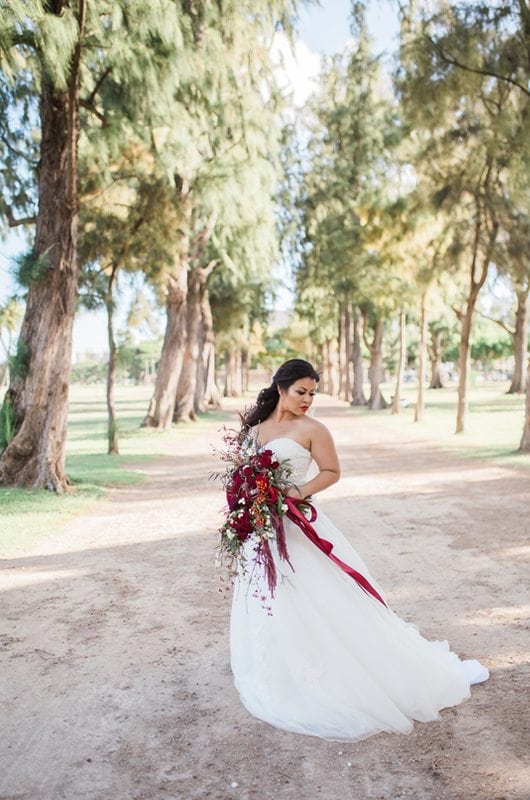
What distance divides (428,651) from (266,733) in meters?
1.10

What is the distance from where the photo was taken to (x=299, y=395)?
170 inches

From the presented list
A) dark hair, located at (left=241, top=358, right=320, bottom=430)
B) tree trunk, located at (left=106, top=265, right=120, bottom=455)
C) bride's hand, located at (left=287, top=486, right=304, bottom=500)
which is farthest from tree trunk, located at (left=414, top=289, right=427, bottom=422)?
bride's hand, located at (left=287, top=486, right=304, bottom=500)

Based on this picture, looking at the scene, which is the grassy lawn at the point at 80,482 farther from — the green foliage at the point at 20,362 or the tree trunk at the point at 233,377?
the tree trunk at the point at 233,377

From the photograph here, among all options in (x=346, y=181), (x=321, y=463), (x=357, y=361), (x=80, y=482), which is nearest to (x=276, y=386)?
(x=321, y=463)

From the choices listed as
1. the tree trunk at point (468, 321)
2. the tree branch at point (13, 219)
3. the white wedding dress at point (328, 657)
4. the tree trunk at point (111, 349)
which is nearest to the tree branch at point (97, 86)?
the tree branch at point (13, 219)

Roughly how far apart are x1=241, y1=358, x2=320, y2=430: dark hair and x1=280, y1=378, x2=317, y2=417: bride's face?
24mm

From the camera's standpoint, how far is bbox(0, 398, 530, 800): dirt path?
3320 mm

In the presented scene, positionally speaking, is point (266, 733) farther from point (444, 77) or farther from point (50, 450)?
point (444, 77)

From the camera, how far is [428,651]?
4344 millimetres

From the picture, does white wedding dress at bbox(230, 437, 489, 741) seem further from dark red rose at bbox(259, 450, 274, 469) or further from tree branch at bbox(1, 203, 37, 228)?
tree branch at bbox(1, 203, 37, 228)

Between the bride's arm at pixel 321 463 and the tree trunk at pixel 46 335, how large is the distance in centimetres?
817

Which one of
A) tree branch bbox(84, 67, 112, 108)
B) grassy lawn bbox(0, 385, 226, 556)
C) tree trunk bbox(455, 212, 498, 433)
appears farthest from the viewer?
tree trunk bbox(455, 212, 498, 433)

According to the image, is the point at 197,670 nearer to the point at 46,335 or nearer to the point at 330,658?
the point at 330,658

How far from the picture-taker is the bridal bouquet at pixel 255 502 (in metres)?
→ 4.12
